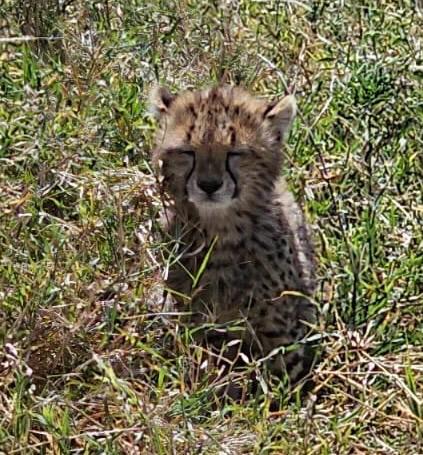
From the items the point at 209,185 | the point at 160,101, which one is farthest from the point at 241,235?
the point at 160,101

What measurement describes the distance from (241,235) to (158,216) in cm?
29

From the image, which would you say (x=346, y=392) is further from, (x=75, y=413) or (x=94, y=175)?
(x=94, y=175)

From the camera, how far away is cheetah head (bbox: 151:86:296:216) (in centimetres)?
401

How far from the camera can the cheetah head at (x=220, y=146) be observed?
4.01 m

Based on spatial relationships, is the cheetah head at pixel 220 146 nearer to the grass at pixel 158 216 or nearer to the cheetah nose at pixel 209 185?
the cheetah nose at pixel 209 185

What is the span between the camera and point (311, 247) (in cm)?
441

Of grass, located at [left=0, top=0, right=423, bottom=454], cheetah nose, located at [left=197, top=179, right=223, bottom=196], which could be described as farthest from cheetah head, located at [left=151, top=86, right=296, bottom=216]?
grass, located at [left=0, top=0, right=423, bottom=454]

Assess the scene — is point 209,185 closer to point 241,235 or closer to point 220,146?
point 220,146

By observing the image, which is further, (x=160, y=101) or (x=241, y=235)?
(x=160, y=101)

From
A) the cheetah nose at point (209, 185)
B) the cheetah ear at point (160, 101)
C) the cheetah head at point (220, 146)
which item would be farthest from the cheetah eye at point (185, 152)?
the cheetah ear at point (160, 101)

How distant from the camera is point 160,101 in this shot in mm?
4312

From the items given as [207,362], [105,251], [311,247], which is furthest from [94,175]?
[207,362]

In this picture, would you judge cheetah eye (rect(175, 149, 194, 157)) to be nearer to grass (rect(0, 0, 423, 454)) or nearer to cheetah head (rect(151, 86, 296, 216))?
cheetah head (rect(151, 86, 296, 216))

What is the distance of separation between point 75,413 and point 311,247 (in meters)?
1.03
